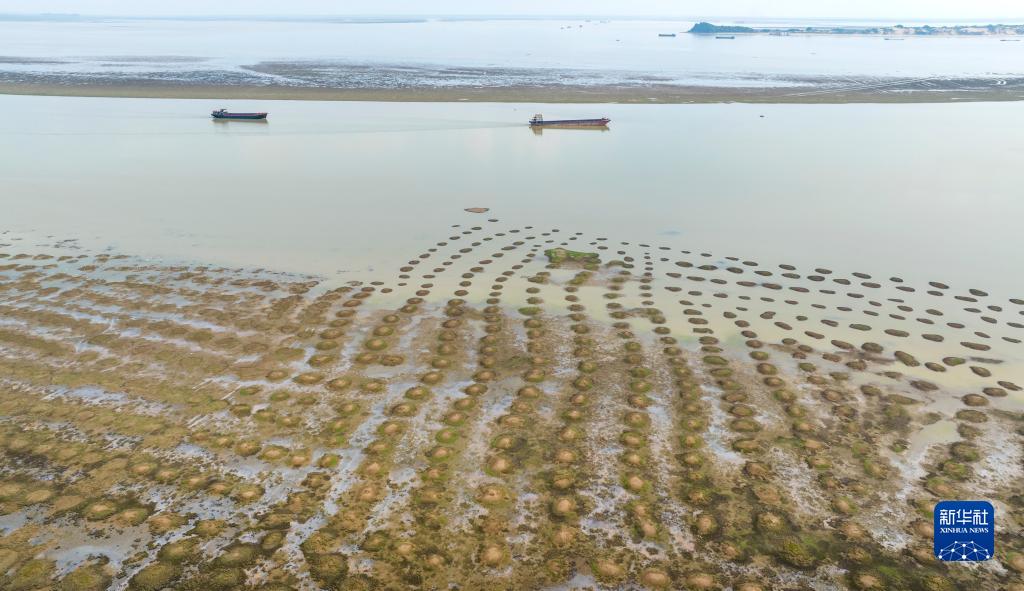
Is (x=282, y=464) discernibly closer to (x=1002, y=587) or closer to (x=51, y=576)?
(x=51, y=576)

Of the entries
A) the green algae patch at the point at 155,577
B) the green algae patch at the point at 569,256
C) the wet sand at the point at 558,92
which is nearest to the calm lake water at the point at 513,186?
the green algae patch at the point at 569,256

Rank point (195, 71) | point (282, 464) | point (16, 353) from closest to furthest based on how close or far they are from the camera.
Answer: point (282, 464), point (16, 353), point (195, 71)

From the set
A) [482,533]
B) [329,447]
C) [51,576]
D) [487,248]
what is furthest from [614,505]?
[487,248]

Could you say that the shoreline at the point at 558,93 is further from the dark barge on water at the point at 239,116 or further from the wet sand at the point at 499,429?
the wet sand at the point at 499,429

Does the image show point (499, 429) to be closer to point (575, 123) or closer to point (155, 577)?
point (155, 577)

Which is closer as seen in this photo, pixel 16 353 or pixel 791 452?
pixel 791 452

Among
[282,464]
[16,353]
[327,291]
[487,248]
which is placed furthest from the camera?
[487,248]
